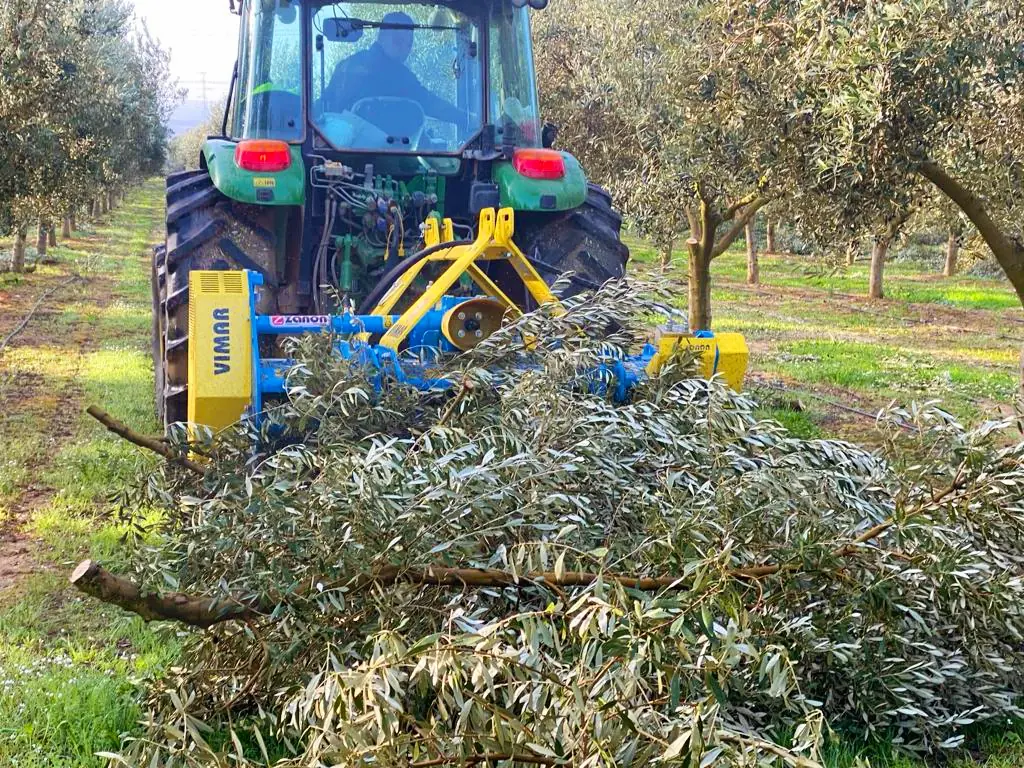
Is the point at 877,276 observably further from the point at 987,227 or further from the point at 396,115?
the point at 396,115

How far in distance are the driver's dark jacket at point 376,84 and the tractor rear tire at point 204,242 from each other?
2.52 feet

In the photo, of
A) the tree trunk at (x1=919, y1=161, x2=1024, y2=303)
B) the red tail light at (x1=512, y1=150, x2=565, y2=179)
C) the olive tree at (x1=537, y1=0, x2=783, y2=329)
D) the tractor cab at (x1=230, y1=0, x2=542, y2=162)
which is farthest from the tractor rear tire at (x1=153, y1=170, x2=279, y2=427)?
the tree trunk at (x1=919, y1=161, x2=1024, y2=303)

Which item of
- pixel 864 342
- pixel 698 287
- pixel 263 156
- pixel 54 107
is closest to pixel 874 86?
pixel 263 156

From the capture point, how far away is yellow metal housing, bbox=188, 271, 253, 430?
177 inches

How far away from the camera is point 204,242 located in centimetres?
578

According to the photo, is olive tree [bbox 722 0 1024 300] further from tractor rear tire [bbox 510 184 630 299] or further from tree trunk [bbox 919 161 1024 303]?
tractor rear tire [bbox 510 184 630 299]

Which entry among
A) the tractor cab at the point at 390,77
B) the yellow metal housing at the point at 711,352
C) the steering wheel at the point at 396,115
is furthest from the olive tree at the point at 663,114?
the steering wheel at the point at 396,115

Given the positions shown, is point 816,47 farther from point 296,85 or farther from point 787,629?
point 787,629

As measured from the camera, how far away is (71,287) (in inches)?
649

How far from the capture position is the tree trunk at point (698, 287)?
11.9 meters

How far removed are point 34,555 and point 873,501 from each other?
344cm

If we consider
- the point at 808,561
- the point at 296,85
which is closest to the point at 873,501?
the point at 808,561

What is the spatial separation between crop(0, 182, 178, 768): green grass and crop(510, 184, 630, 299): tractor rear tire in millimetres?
2474

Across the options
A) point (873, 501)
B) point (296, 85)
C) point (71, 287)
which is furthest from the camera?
point (71, 287)
